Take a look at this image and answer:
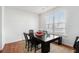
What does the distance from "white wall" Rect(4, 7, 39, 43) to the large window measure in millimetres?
214

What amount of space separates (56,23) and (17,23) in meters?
0.67

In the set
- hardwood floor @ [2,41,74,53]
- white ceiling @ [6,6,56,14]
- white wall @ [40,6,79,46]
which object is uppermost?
white ceiling @ [6,6,56,14]

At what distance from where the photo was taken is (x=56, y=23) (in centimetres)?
138

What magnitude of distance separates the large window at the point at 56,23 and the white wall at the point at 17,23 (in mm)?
214

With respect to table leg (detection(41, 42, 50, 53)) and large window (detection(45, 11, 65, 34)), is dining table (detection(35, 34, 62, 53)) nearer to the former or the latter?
table leg (detection(41, 42, 50, 53))

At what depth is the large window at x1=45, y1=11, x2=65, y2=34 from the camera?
1.34 metres

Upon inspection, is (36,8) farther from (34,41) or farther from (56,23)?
(34,41)

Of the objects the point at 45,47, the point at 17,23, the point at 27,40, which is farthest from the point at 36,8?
the point at 45,47

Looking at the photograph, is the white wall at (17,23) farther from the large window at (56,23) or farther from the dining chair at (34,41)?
the large window at (56,23)

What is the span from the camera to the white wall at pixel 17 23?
4.18 ft

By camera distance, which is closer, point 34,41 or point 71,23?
point 71,23

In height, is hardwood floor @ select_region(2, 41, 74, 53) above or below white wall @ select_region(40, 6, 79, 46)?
below

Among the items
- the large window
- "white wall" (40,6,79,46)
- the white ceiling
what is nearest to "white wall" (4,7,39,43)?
the white ceiling

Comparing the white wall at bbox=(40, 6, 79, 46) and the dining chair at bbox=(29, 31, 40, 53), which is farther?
the dining chair at bbox=(29, 31, 40, 53)
